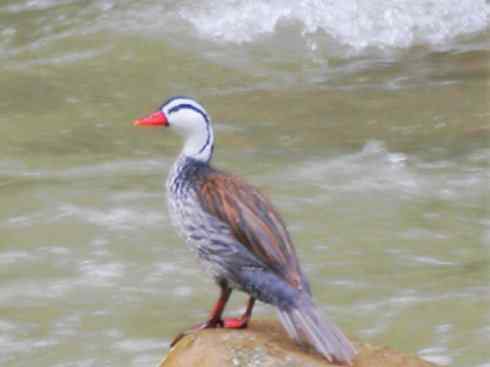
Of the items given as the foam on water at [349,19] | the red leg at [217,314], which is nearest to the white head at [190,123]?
the red leg at [217,314]

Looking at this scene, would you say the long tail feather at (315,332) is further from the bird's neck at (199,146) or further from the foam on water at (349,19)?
the foam on water at (349,19)

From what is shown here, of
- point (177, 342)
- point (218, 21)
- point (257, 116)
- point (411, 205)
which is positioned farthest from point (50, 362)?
point (218, 21)

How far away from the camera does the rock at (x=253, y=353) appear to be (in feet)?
16.2

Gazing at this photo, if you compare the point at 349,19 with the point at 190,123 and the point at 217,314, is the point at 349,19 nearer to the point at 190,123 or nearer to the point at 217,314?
the point at 190,123

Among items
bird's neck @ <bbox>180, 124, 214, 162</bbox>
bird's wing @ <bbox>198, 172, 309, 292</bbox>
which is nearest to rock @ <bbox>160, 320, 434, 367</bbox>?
bird's wing @ <bbox>198, 172, 309, 292</bbox>

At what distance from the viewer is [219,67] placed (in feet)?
41.1

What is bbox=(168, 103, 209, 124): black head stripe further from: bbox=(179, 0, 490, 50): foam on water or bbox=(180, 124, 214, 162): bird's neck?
bbox=(179, 0, 490, 50): foam on water

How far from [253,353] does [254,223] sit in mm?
512

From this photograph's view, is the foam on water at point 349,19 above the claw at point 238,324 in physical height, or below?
above

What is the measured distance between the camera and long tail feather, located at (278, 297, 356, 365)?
4.96 meters

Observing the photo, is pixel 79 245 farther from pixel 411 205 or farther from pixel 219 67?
pixel 219 67

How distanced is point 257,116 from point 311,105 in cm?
61

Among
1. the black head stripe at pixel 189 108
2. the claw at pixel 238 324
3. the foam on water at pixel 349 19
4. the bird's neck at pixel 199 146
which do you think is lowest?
the claw at pixel 238 324

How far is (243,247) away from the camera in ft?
16.8
